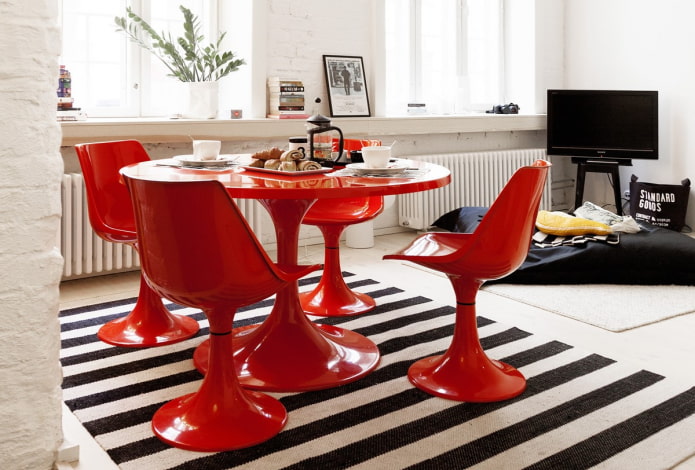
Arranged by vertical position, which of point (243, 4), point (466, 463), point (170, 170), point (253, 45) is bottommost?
point (466, 463)

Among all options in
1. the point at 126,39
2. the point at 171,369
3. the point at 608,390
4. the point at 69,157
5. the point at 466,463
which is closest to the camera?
the point at 466,463

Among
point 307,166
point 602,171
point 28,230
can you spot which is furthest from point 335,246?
point 602,171

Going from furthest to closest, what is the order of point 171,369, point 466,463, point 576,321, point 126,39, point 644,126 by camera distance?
point 644,126 < point 126,39 < point 576,321 < point 171,369 < point 466,463

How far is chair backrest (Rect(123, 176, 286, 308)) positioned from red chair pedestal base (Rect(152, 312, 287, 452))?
23 cm

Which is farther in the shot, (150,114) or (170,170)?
(150,114)

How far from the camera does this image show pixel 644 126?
519 centimetres

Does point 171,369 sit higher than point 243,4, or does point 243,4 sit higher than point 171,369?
point 243,4

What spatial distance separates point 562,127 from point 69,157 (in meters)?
3.69

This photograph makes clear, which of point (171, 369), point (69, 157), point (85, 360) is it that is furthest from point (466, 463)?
point (69, 157)

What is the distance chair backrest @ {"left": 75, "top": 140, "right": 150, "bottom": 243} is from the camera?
2.79 metres

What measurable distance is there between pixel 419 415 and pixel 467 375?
0.27m

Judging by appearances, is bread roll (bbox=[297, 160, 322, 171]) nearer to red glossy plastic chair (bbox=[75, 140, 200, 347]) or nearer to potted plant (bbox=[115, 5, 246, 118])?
red glossy plastic chair (bbox=[75, 140, 200, 347])

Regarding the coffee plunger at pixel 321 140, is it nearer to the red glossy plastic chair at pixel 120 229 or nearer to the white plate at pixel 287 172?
the white plate at pixel 287 172

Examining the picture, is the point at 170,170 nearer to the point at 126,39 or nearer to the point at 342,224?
the point at 342,224
